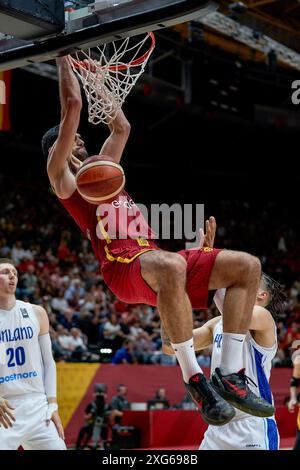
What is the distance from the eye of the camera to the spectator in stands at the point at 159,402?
13.1 meters

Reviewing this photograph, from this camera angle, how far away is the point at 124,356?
45.2 feet

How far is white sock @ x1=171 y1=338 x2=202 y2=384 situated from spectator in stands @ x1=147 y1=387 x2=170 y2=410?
8948 mm

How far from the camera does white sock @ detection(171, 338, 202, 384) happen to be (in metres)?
4.39

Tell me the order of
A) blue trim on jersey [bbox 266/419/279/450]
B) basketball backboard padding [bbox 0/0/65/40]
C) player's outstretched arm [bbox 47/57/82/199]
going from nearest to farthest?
basketball backboard padding [bbox 0/0/65/40] → player's outstretched arm [bbox 47/57/82/199] → blue trim on jersey [bbox 266/419/279/450]

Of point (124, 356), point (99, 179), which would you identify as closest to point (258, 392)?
point (99, 179)

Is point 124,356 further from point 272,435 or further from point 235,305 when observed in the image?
point 235,305

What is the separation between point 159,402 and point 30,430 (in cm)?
710

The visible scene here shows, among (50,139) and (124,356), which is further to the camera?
(124,356)

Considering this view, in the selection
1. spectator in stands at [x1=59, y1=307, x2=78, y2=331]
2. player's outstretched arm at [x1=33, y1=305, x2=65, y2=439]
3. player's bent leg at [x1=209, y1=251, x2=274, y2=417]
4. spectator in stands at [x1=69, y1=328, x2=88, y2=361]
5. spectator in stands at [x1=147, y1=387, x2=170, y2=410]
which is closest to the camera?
player's bent leg at [x1=209, y1=251, x2=274, y2=417]

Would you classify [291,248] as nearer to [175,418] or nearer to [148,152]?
[148,152]

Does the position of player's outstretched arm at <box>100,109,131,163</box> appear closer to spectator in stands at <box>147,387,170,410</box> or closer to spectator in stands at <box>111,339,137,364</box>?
spectator in stands at <box>147,387,170,410</box>

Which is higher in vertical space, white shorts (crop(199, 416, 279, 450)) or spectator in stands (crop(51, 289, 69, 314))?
white shorts (crop(199, 416, 279, 450))

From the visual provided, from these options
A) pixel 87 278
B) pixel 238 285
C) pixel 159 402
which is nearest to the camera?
pixel 238 285

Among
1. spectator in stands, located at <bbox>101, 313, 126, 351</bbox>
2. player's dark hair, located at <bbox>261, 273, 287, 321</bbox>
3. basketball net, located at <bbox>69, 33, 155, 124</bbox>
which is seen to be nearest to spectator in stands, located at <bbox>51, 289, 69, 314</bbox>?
spectator in stands, located at <bbox>101, 313, 126, 351</bbox>
